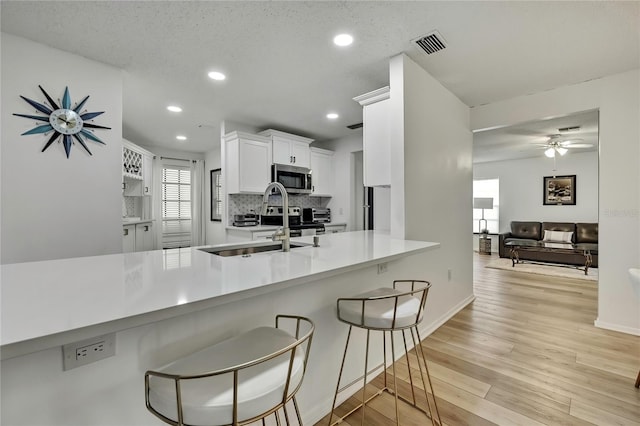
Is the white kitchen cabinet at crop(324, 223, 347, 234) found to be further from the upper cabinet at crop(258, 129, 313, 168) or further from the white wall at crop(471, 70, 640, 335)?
the white wall at crop(471, 70, 640, 335)

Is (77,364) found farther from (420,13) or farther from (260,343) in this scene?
(420,13)

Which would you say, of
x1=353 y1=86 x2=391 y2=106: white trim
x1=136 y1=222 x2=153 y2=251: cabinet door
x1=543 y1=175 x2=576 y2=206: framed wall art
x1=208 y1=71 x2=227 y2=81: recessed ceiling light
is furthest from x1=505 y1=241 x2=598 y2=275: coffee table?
x1=136 y1=222 x2=153 y2=251: cabinet door

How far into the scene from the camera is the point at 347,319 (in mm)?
1473

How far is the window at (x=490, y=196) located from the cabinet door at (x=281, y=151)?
566cm

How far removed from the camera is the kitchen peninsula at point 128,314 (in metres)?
0.71

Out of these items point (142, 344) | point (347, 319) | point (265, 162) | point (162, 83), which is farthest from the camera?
point (265, 162)

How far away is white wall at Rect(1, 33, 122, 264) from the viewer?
210cm

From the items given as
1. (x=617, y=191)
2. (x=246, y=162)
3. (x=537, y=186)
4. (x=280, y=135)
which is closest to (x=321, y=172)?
(x=280, y=135)

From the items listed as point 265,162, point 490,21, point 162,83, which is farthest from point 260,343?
point 265,162

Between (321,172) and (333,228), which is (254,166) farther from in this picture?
(333,228)

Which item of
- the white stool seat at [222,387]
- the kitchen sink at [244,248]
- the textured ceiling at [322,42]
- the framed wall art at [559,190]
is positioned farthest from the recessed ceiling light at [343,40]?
the framed wall art at [559,190]

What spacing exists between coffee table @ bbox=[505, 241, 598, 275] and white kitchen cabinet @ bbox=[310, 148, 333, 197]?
13.1 ft

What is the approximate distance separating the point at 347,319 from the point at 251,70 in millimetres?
2343

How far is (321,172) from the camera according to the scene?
5.30 m
